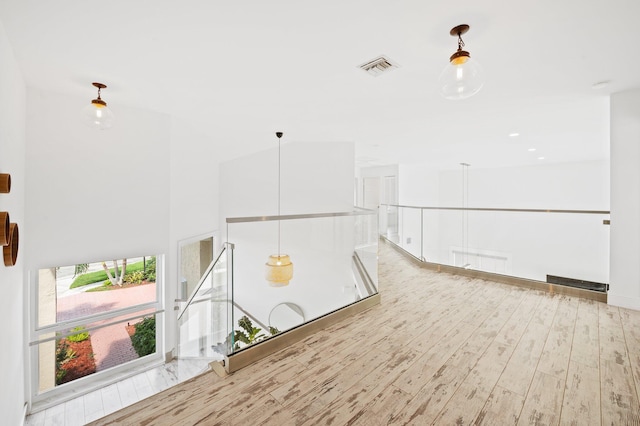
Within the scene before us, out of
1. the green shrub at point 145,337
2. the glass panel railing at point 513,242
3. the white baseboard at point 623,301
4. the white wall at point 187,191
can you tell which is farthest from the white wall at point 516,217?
the green shrub at point 145,337

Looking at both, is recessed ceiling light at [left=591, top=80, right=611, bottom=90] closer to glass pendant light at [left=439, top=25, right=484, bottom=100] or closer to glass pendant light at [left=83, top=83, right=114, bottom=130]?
glass pendant light at [left=439, top=25, right=484, bottom=100]

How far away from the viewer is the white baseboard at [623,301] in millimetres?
2992

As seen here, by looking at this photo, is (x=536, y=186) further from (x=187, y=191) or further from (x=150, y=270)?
(x=150, y=270)

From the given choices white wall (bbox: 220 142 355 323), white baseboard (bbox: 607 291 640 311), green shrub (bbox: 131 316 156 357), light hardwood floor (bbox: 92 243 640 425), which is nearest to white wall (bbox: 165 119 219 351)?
green shrub (bbox: 131 316 156 357)

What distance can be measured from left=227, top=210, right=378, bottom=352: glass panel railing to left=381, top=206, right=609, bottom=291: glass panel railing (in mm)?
2545

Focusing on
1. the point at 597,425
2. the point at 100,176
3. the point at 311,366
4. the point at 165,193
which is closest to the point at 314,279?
the point at 165,193

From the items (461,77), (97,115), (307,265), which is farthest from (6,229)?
(307,265)

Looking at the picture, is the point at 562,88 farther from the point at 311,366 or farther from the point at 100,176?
the point at 100,176

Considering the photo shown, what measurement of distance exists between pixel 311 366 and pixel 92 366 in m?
4.03

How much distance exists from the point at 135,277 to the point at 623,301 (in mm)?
6414

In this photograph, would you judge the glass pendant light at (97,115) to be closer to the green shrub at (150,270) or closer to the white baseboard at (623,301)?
the green shrub at (150,270)

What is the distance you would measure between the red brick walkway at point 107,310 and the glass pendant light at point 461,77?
4.75 m

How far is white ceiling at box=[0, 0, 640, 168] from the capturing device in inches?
69.7

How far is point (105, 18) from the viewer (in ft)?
6.06
